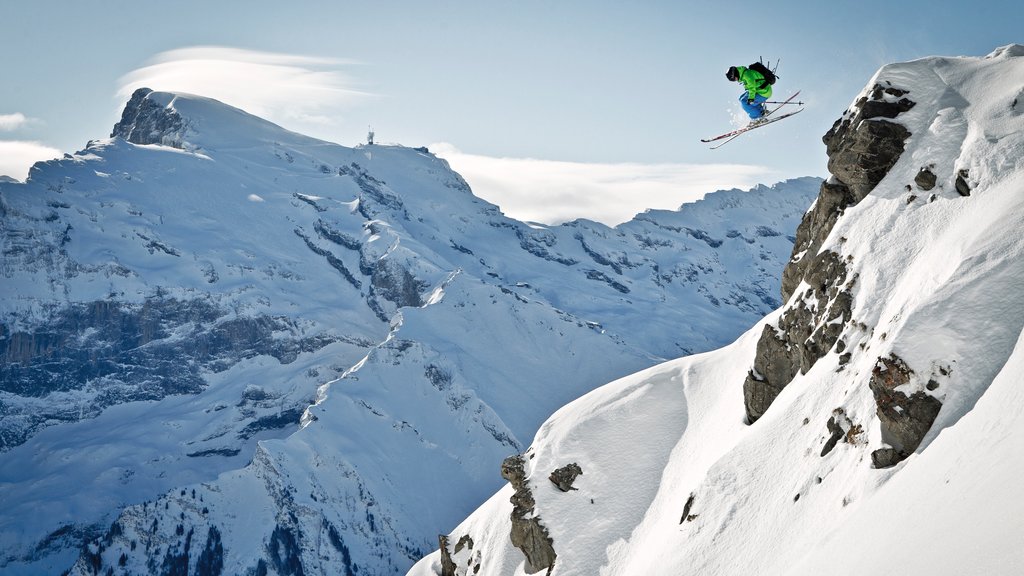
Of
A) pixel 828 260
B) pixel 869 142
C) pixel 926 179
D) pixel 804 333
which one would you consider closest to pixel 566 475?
pixel 804 333

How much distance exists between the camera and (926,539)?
1891 cm

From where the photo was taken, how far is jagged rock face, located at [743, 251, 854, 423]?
106ft

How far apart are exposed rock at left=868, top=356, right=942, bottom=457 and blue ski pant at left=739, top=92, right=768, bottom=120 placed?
11.4 metres

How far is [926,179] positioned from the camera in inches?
1264

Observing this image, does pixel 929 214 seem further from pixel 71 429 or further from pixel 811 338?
pixel 71 429

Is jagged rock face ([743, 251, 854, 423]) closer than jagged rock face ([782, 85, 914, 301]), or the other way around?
jagged rock face ([743, 251, 854, 423])

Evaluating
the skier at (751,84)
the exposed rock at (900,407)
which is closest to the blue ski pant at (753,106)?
the skier at (751,84)

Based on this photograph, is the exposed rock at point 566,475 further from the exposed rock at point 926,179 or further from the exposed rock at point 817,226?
the exposed rock at point 926,179

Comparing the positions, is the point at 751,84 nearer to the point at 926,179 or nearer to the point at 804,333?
the point at 926,179

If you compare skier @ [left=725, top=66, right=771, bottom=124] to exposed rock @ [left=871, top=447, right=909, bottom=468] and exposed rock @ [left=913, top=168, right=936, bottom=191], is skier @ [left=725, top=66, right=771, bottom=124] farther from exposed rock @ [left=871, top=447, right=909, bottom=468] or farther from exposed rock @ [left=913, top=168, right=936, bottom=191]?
exposed rock @ [left=871, top=447, right=909, bottom=468]

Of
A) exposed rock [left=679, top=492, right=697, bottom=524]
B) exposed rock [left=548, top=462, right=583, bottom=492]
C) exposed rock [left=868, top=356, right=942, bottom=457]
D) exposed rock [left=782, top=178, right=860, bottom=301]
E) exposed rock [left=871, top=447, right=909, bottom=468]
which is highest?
exposed rock [left=782, top=178, right=860, bottom=301]

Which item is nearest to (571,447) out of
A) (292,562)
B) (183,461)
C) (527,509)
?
(527,509)

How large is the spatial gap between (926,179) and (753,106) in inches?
282

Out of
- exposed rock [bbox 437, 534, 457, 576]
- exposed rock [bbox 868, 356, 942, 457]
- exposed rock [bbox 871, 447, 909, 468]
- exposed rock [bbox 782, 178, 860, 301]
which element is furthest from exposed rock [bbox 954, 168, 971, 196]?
exposed rock [bbox 437, 534, 457, 576]
